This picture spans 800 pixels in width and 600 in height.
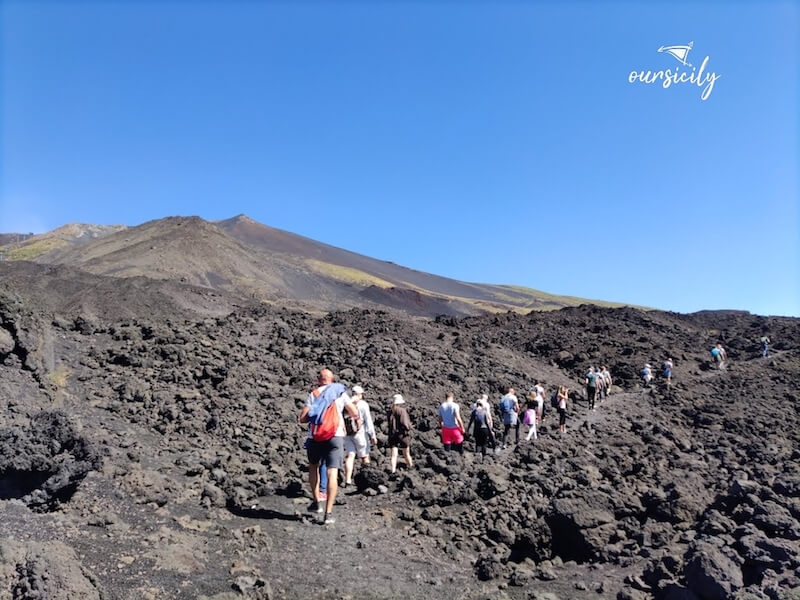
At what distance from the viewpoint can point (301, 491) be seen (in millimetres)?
7289

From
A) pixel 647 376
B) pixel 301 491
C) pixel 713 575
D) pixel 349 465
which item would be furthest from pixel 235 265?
pixel 713 575

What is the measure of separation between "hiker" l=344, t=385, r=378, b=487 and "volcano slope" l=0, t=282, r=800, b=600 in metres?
0.29

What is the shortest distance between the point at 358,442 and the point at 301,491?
1.08 m

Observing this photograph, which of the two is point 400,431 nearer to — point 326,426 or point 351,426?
point 351,426

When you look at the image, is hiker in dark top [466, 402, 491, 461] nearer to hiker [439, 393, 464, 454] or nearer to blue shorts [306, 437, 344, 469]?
hiker [439, 393, 464, 454]

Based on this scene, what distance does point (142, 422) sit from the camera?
28.8 ft

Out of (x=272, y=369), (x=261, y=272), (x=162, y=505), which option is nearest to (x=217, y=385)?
(x=272, y=369)

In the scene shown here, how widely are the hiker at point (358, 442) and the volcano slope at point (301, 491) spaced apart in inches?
11.4

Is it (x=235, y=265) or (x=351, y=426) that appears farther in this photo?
(x=235, y=265)

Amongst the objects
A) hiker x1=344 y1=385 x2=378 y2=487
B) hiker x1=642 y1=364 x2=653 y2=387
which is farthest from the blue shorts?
hiker x1=642 y1=364 x2=653 y2=387

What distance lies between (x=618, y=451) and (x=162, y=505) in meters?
8.22

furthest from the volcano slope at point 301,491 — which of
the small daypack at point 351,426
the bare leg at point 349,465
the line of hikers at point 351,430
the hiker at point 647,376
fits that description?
the hiker at point 647,376

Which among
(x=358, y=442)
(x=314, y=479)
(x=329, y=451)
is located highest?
(x=329, y=451)

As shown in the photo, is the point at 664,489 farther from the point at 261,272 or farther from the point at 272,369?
the point at 261,272
